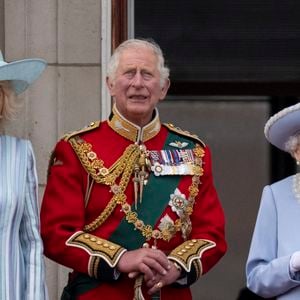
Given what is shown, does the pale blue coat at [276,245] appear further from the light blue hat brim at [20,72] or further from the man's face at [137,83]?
the light blue hat brim at [20,72]

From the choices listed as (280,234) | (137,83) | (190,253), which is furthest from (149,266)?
(137,83)

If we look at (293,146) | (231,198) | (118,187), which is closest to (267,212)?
(293,146)

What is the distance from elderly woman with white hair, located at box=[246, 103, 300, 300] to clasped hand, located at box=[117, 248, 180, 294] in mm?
282

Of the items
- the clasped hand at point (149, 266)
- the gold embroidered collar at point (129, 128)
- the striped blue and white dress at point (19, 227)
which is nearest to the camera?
the striped blue and white dress at point (19, 227)

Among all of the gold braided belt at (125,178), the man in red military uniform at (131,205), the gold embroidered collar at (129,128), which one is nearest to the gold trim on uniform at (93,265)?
the man in red military uniform at (131,205)

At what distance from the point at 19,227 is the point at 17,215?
0.06m

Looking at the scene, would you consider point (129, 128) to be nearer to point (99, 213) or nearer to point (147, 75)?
point (147, 75)

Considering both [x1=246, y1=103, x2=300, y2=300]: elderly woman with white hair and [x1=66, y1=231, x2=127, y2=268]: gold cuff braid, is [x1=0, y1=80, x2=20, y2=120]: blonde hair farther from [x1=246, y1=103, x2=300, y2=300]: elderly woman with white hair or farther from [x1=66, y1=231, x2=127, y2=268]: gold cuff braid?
[x1=246, y1=103, x2=300, y2=300]: elderly woman with white hair

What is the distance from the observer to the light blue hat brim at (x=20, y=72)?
14.2ft

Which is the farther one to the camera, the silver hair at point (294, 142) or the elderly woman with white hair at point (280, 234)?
the silver hair at point (294, 142)

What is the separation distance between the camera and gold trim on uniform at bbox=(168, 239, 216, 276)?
4547 mm

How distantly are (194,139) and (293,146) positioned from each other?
0.43 m

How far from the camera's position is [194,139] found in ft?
15.8

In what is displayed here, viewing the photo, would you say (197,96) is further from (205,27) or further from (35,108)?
(35,108)
